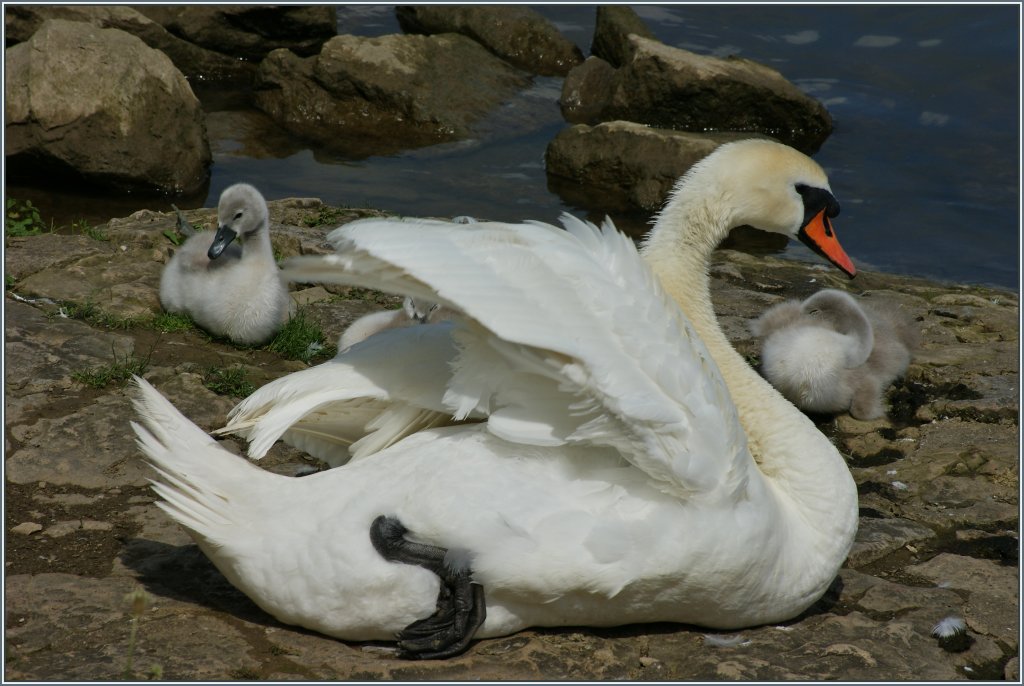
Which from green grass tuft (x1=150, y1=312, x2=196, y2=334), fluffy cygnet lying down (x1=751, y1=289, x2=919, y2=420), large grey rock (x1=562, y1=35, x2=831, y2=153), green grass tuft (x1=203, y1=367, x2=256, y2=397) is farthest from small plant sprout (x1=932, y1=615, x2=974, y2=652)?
large grey rock (x1=562, y1=35, x2=831, y2=153)

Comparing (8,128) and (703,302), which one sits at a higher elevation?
(703,302)

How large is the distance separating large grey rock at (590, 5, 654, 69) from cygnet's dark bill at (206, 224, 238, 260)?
7.86 m

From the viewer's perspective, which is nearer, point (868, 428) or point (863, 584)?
point (863, 584)

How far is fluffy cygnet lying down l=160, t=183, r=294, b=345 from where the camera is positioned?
19.4 feet

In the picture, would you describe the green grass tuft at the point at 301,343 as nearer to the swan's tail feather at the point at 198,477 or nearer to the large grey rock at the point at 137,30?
the swan's tail feather at the point at 198,477

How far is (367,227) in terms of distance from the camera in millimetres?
3279

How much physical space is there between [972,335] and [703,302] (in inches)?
128

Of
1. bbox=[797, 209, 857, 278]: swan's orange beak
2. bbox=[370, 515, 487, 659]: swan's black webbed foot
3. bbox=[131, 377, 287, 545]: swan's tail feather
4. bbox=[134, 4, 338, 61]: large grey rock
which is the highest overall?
bbox=[797, 209, 857, 278]: swan's orange beak

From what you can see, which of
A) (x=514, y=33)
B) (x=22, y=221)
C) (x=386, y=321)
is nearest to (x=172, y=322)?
(x=386, y=321)

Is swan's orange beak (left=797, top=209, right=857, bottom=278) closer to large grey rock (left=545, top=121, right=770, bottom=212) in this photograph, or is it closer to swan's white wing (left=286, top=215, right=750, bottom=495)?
swan's white wing (left=286, top=215, right=750, bottom=495)

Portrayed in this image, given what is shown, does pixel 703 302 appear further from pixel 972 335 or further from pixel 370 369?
pixel 972 335

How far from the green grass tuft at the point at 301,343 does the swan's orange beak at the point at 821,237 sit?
8.69 ft

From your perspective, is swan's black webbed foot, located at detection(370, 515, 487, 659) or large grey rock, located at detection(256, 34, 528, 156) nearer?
swan's black webbed foot, located at detection(370, 515, 487, 659)

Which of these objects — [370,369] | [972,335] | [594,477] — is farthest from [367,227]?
[972,335]
